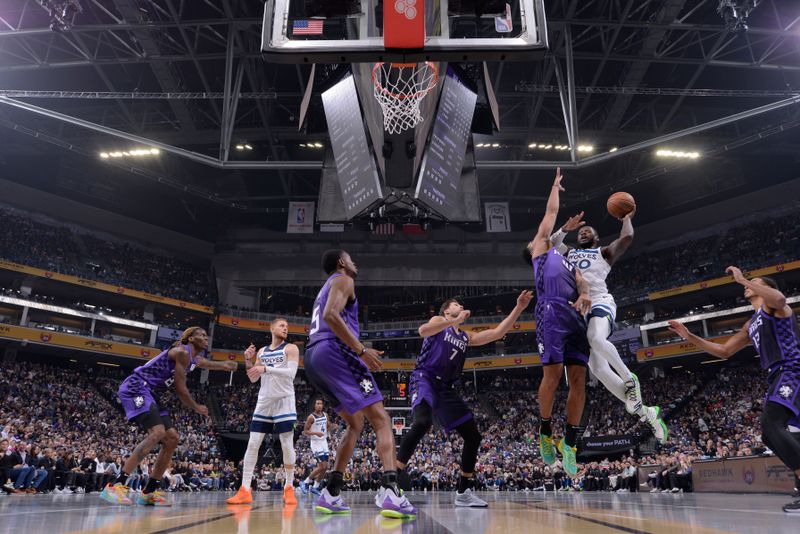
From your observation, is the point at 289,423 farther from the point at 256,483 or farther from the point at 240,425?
the point at 240,425

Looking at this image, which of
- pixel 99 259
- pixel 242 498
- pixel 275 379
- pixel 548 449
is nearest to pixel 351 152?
pixel 275 379

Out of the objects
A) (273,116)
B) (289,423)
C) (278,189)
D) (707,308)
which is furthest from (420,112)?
(707,308)

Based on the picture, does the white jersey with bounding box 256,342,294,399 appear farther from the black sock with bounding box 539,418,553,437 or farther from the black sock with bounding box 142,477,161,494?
the black sock with bounding box 539,418,553,437

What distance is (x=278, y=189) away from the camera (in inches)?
1293

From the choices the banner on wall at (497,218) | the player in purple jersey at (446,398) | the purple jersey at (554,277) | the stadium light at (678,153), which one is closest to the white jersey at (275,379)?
the player in purple jersey at (446,398)

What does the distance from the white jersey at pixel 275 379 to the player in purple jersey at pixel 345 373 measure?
8.35 ft

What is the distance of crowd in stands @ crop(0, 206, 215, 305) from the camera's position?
2961 centimetres

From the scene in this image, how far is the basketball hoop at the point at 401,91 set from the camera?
35.3 feet

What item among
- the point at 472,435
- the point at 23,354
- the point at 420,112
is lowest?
the point at 472,435

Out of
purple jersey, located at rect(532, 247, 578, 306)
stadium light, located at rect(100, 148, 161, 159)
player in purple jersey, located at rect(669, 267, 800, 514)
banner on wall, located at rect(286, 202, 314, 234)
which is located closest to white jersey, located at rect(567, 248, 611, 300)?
purple jersey, located at rect(532, 247, 578, 306)

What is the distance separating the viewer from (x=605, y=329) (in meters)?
4.74

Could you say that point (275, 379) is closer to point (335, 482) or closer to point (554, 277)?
point (335, 482)

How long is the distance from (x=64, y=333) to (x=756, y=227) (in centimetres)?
3907

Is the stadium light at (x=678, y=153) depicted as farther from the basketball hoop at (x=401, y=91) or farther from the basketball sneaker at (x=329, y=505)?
the basketball sneaker at (x=329, y=505)
